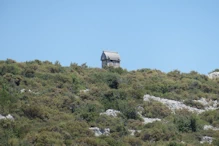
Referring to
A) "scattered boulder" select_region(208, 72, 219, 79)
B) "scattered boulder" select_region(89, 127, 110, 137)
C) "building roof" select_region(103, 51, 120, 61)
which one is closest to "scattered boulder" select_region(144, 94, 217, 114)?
"scattered boulder" select_region(89, 127, 110, 137)

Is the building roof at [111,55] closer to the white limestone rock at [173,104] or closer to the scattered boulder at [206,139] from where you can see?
the white limestone rock at [173,104]

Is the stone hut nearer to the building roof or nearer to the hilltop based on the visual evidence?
the building roof

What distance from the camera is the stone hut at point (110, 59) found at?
68938 mm

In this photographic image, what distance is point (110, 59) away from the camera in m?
69.1

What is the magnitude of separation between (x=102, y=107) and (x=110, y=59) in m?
21.7

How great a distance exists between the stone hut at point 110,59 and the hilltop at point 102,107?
4.68m

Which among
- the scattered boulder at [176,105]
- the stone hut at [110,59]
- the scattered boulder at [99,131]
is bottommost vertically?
the scattered boulder at [99,131]

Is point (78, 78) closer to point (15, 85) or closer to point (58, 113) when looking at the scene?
point (15, 85)

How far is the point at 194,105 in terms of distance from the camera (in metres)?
51.4

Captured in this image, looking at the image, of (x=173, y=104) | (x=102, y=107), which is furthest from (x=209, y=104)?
(x=102, y=107)

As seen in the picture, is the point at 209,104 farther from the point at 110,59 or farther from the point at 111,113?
the point at 110,59

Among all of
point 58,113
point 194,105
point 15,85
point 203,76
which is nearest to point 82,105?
point 58,113

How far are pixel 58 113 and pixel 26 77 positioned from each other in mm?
10788

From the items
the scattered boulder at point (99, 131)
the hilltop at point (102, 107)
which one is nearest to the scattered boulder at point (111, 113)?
the hilltop at point (102, 107)
